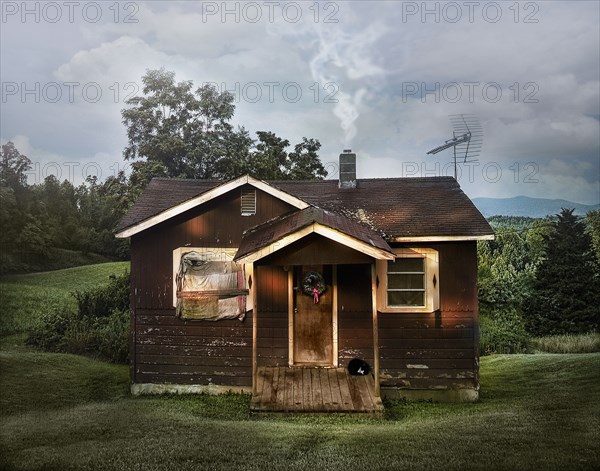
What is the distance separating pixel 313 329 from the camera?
369 inches

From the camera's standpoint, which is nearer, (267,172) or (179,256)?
(179,256)

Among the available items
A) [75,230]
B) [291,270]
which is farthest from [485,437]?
[75,230]

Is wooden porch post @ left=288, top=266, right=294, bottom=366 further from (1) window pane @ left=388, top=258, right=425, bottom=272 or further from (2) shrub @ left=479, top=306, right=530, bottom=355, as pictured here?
(2) shrub @ left=479, top=306, right=530, bottom=355

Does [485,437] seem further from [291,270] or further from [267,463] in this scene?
[291,270]

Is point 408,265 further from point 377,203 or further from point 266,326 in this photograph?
point 266,326

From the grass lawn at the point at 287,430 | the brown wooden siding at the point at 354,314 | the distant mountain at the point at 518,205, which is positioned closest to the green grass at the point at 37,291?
the grass lawn at the point at 287,430

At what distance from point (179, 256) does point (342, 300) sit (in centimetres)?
342

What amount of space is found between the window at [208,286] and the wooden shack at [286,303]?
20mm

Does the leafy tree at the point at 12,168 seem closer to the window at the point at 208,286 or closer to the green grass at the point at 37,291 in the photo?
the green grass at the point at 37,291

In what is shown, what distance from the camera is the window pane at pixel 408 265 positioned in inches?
367

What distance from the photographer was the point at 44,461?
5.31 metres

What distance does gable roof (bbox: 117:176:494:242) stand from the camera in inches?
358

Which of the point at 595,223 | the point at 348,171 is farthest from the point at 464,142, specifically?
the point at 595,223

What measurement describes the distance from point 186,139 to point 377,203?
16.9 metres
